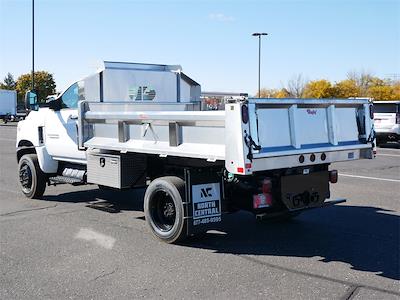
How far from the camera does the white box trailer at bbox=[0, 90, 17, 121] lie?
1988 inches

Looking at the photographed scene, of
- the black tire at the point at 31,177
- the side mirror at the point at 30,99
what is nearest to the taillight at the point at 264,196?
the black tire at the point at 31,177

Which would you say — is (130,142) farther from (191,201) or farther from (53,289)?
(53,289)

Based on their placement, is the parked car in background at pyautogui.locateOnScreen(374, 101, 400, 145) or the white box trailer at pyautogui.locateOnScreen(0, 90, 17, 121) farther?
the white box trailer at pyautogui.locateOnScreen(0, 90, 17, 121)

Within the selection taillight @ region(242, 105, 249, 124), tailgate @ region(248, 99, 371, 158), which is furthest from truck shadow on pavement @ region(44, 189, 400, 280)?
taillight @ region(242, 105, 249, 124)

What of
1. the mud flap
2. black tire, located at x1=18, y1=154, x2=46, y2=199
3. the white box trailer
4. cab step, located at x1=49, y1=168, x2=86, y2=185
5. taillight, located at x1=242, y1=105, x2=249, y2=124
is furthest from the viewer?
the white box trailer

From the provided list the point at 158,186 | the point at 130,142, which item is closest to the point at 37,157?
the point at 130,142

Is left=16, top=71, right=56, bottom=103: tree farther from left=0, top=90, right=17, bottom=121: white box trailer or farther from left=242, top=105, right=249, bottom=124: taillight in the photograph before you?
left=242, top=105, right=249, bottom=124: taillight

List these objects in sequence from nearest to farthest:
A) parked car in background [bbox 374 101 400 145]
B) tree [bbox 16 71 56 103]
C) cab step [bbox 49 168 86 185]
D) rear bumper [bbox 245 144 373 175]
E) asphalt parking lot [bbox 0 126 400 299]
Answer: asphalt parking lot [bbox 0 126 400 299] < rear bumper [bbox 245 144 373 175] < cab step [bbox 49 168 86 185] < parked car in background [bbox 374 101 400 145] < tree [bbox 16 71 56 103]

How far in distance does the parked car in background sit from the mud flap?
16.5 meters

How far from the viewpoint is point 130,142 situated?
22.5ft

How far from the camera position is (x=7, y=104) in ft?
168

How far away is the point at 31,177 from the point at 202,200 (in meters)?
4.40

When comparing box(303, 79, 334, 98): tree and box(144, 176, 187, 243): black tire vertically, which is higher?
box(303, 79, 334, 98): tree

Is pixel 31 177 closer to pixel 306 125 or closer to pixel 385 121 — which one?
pixel 306 125
